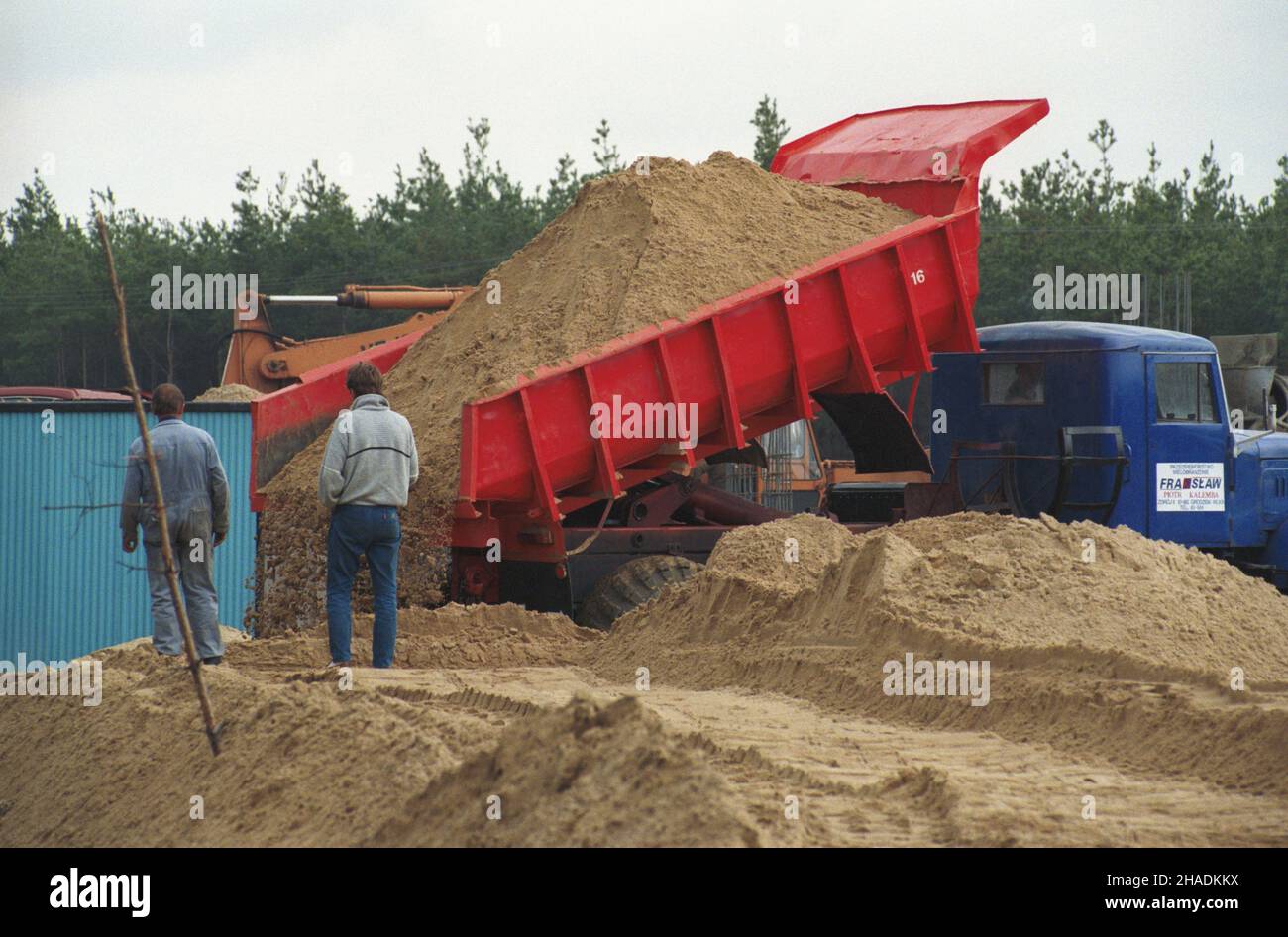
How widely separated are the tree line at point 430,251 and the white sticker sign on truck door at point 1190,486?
90.1 feet

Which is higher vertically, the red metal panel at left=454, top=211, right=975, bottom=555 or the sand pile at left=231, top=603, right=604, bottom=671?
the red metal panel at left=454, top=211, right=975, bottom=555

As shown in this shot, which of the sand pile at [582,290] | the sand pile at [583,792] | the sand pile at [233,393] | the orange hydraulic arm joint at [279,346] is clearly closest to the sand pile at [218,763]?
the sand pile at [583,792]

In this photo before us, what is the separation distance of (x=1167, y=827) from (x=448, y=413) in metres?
5.93

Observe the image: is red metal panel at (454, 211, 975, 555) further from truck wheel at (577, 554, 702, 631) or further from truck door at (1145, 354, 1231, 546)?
truck door at (1145, 354, 1231, 546)

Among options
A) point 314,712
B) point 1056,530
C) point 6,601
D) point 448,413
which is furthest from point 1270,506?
point 6,601

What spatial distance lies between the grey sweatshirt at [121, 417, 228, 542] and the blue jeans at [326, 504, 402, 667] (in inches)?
27.5

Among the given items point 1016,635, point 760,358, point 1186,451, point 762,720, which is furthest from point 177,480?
point 1186,451

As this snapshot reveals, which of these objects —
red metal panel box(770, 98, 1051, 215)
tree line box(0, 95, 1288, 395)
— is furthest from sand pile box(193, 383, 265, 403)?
tree line box(0, 95, 1288, 395)

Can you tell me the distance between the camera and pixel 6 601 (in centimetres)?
1334

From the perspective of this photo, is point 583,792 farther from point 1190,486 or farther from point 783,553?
point 1190,486

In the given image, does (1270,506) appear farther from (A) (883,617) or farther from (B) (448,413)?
(B) (448,413)

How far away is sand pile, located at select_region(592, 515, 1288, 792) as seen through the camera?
6.71 metres

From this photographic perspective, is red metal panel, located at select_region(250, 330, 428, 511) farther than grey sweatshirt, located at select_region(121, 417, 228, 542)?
Yes

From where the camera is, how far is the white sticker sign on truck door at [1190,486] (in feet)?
36.6
